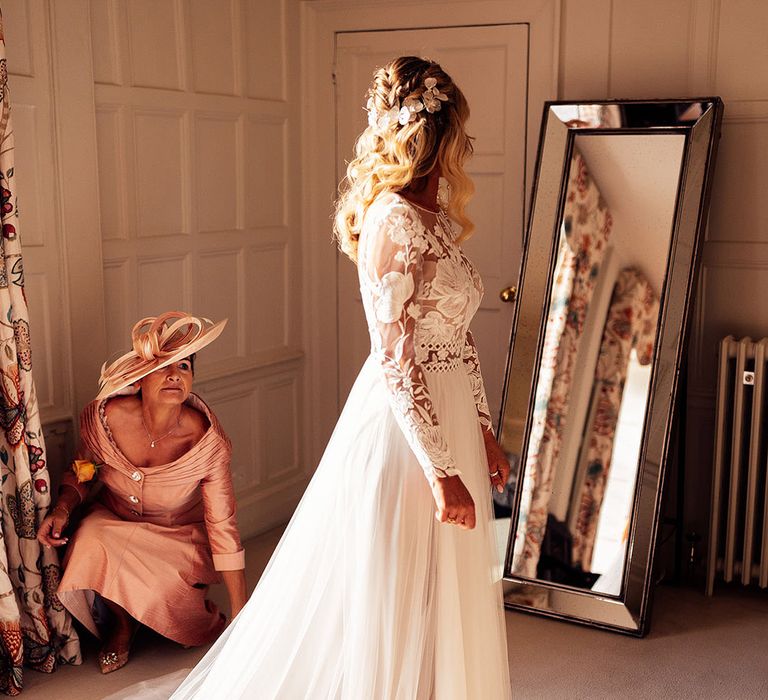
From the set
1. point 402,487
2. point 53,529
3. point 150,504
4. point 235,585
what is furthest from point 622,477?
point 53,529

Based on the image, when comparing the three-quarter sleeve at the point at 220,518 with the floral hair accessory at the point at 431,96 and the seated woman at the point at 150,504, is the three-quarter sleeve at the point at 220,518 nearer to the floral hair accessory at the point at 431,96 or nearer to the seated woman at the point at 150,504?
the seated woman at the point at 150,504

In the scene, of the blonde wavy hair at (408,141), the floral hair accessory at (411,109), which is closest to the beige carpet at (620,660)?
the blonde wavy hair at (408,141)

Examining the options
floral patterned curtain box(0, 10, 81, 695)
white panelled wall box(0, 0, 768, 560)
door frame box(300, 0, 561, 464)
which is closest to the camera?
floral patterned curtain box(0, 10, 81, 695)

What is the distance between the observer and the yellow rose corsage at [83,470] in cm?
303

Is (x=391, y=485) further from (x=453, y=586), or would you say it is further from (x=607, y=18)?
(x=607, y=18)

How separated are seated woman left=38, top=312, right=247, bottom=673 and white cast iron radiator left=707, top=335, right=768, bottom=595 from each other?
64.7 inches

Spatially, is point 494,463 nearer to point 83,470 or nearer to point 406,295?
point 406,295

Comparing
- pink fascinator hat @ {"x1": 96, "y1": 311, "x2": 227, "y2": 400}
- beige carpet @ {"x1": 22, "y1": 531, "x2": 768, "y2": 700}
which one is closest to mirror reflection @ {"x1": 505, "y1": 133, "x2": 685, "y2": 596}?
beige carpet @ {"x1": 22, "y1": 531, "x2": 768, "y2": 700}

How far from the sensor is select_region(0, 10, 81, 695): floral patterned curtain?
9.20 feet

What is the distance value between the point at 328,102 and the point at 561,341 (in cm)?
143

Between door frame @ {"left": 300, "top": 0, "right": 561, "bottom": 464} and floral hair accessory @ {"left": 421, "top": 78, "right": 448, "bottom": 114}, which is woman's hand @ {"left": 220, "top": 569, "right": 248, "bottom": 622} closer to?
door frame @ {"left": 300, "top": 0, "right": 561, "bottom": 464}

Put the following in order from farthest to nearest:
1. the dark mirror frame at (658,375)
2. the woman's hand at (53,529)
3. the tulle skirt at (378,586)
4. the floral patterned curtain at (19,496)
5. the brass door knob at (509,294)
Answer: the brass door knob at (509,294) < the dark mirror frame at (658,375) < the woman's hand at (53,529) < the floral patterned curtain at (19,496) < the tulle skirt at (378,586)

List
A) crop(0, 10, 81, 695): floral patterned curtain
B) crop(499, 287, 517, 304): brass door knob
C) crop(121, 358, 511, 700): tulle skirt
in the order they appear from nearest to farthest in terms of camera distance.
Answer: crop(121, 358, 511, 700): tulle skirt, crop(0, 10, 81, 695): floral patterned curtain, crop(499, 287, 517, 304): brass door knob

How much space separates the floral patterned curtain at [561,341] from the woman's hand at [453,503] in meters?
1.43
